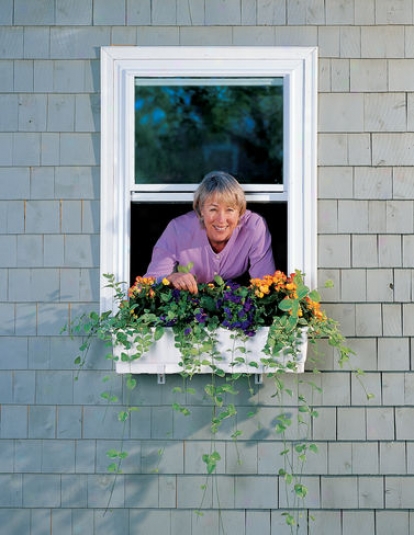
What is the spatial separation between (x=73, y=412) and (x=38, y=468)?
0.30 m

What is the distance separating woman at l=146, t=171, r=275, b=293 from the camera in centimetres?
333

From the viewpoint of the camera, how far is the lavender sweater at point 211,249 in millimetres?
3348

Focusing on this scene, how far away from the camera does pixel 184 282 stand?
10.5 ft

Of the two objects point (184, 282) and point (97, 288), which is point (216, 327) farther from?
point (97, 288)

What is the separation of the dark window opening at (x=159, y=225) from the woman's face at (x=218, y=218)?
106mm

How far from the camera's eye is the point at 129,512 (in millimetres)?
3312

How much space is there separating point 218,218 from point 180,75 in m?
0.69

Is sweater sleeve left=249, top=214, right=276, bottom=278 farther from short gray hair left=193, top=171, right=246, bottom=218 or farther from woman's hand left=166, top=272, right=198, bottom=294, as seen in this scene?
woman's hand left=166, top=272, right=198, bottom=294

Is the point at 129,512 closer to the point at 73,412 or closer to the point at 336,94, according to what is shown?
the point at 73,412

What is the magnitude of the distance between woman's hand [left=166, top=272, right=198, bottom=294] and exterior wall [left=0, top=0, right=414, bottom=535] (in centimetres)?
40

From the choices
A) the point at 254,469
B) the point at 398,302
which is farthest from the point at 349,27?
the point at 254,469

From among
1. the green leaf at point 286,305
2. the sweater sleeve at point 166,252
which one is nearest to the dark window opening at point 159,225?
the sweater sleeve at point 166,252

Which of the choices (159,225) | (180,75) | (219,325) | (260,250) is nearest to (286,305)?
(219,325)

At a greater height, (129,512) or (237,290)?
(237,290)
